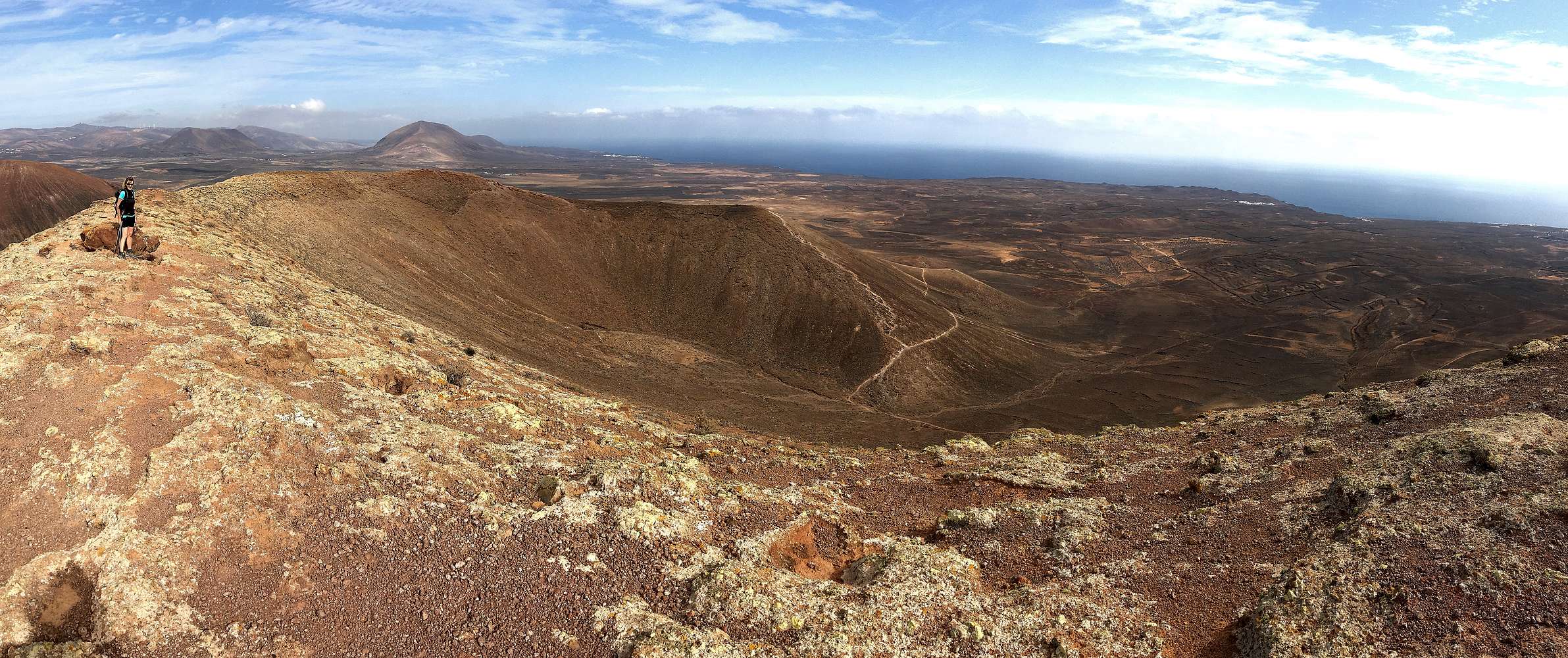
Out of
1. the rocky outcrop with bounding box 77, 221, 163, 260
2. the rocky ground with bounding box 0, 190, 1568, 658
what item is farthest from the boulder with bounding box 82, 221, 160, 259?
the rocky ground with bounding box 0, 190, 1568, 658

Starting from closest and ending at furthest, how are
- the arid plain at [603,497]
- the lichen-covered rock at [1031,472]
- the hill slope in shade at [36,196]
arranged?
the arid plain at [603,497] → the lichen-covered rock at [1031,472] → the hill slope in shade at [36,196]

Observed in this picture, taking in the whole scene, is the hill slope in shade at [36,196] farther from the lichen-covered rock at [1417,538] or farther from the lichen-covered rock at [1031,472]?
the lichen-covered rock at [1417,538]

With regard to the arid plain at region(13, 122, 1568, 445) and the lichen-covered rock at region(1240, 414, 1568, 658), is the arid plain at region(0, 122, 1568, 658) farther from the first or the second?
the arid plain at region(13, 122, 1568, 445)

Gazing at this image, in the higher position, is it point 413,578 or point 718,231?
point 718,231

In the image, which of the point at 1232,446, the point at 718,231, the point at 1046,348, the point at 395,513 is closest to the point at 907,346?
the point at 1046,348

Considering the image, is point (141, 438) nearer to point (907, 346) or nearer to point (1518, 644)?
point (1518, 644)

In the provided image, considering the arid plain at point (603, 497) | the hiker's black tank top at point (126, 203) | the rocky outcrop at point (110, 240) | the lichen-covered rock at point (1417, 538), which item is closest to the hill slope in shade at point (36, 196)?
the arid plain at point (603, 497)
